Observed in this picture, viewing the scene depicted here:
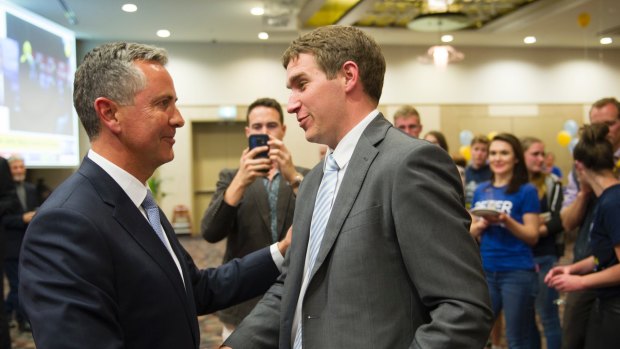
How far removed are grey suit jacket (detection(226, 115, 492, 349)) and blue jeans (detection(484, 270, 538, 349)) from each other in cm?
221

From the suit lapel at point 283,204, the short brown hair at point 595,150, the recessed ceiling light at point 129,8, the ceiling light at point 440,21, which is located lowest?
the suit lapel at point 283,204

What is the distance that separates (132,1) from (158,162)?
252 inches

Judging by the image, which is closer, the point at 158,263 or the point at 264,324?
the point at 158,263

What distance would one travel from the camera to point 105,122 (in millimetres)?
1334

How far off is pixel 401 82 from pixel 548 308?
310 inches

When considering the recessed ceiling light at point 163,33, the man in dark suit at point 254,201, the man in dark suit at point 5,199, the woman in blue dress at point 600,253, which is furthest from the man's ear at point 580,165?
the recessed ceiling light at point 163,33

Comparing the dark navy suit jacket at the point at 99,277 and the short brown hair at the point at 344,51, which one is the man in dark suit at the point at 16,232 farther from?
the short brown hair at the point at 344,51

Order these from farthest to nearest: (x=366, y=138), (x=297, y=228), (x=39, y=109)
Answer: (x=39, y=109), (x=297, y=228), (x=366, y=138)

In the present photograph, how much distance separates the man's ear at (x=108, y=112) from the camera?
1323 mm

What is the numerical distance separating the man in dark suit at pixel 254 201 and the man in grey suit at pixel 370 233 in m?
0.86

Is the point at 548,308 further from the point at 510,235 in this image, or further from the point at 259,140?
the point at 259,140

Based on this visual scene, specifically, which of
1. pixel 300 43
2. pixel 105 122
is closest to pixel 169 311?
pixel 105 122

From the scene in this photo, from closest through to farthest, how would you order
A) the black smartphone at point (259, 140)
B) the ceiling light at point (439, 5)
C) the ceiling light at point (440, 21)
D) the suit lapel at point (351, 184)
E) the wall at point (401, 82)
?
the suit lapel at point (351, 184) < the black smartphone at point (259, 140) < the ceiling light at point (440, 21) < the ceiling light at point (439, 5) < the wall at point (401, 82)

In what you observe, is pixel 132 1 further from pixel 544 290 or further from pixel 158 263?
pixel 158 263
